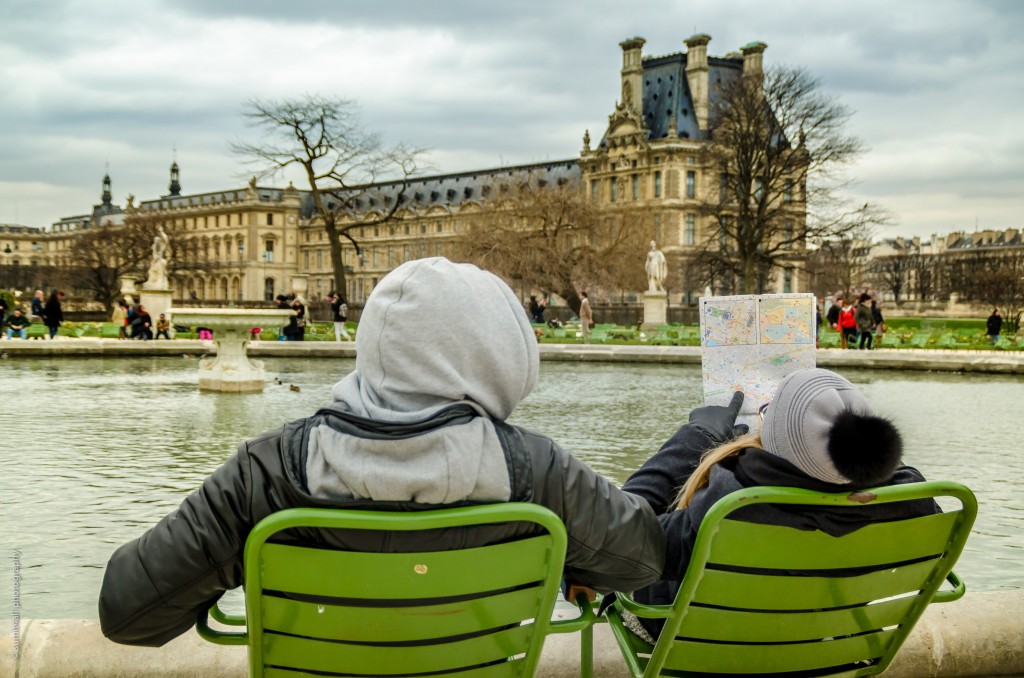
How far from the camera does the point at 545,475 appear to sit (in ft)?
5.45

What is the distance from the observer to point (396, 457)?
154 centimetres

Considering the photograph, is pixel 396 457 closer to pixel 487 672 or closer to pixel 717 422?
pixel 487 672

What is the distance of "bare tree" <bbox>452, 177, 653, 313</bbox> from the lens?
37125mm

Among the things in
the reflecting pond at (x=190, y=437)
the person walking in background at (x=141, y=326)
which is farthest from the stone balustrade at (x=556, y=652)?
the person walking in background at (x=141, y=326)

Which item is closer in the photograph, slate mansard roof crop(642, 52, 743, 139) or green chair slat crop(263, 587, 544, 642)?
green chair slat crop(263, 587, 544, 642)

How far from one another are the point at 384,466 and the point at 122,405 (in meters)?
9.44

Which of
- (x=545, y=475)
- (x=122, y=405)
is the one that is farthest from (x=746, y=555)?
(x=122, y=405)

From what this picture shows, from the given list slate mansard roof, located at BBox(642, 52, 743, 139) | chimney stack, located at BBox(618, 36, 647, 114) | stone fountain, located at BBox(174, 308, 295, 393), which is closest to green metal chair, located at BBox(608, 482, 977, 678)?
stone fountain, located at BBox(174, 308, 295, 393)

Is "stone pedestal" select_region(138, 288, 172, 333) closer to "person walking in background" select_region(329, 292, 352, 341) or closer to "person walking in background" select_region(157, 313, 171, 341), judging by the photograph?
"person walking in background" select_region(157, 313, 171, 341)

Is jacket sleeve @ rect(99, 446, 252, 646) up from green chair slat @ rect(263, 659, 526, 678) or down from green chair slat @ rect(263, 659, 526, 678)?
up

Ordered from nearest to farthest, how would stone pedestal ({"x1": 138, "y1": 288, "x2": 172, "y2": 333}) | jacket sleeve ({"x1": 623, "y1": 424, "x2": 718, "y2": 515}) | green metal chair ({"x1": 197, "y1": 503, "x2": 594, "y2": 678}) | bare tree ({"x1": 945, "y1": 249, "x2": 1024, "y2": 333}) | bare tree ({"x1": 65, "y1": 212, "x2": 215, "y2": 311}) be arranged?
1. green metal chair ({"x1": 197, "y1": 503, "x2": 594, "y2": 678})
2. jacket sleeve ({"x1": 623, "y1": 424, "x2": 718, "y2": 515})
3. stone pedestal ({"x1": 138, "y1": 288, "x2": 172, "y2": 333})
4. bare tree ({"x1": 945, "y1": 249, "x2": 1024, "y2": 333})
5. bare tree ({"x1": 65, "y1": 212, "x2": 215, "y2": 311})

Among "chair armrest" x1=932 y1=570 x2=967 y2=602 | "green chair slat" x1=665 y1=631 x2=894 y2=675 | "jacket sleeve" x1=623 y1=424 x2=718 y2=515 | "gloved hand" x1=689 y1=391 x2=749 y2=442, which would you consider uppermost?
"gloved hand" x1=689 y1=391 x2=749 y2=442

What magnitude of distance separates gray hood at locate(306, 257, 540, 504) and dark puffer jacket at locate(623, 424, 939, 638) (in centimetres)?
49

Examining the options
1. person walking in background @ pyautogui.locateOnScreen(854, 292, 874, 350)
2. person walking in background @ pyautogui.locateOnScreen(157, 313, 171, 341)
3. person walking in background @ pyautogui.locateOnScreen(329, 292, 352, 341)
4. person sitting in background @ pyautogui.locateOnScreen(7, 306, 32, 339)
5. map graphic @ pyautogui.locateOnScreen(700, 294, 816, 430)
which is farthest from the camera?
person walking in background @ pyautogui.locateOnScreen(157, 313, 171, 341)
